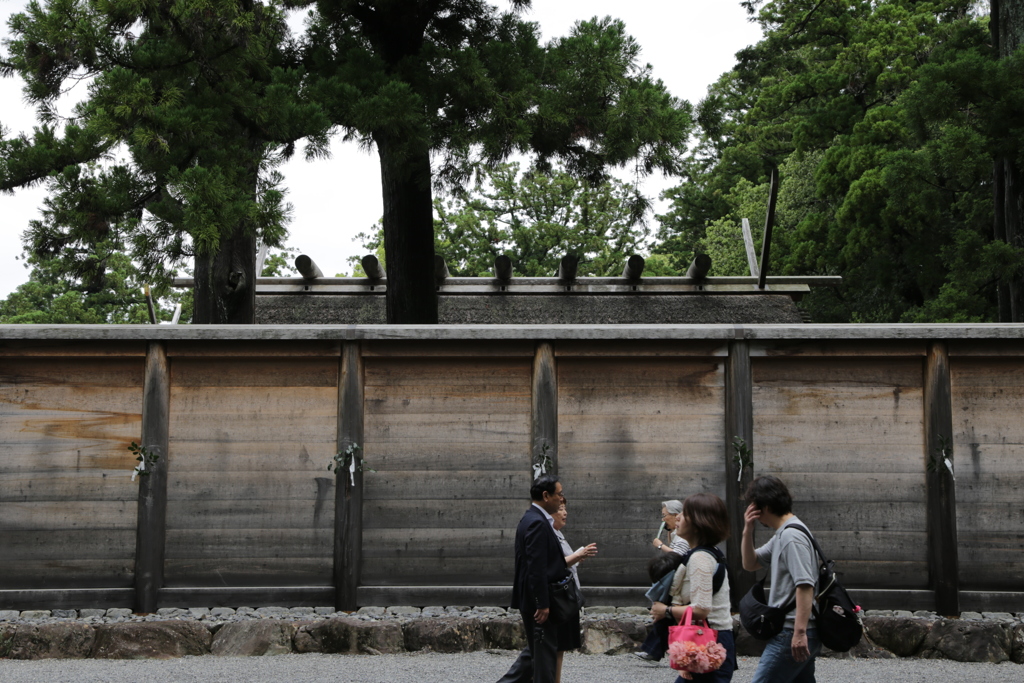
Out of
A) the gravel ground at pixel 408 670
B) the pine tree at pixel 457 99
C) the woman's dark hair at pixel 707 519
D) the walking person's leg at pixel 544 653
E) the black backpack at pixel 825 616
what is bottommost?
the gravel ground at pixel 408 670

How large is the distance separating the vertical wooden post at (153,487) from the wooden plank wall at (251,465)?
0.08 m

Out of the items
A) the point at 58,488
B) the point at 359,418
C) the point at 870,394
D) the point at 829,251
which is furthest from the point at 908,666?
the point at 829,251

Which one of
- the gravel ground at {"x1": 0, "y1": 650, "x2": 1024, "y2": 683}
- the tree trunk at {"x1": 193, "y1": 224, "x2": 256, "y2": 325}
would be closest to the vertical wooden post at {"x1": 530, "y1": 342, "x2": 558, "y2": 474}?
the gravel ground at {"x1": 0, "y1": 650, "x2": 1024, "y2": 683}

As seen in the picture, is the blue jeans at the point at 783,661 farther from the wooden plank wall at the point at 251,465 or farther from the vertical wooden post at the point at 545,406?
the wooden plank wall at the point at 251,465

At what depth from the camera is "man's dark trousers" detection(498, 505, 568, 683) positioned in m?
4.89

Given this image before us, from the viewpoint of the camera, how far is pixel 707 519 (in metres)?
4.20

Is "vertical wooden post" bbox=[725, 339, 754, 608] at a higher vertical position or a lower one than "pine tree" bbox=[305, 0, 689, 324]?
lower

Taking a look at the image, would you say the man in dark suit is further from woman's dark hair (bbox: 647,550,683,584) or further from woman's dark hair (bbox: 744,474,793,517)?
woman's dark hair (bbox: 744,474,793,517)

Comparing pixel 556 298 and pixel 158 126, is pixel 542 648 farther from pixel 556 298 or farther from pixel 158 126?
pixel 556 298

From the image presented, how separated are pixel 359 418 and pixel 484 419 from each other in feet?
3.25

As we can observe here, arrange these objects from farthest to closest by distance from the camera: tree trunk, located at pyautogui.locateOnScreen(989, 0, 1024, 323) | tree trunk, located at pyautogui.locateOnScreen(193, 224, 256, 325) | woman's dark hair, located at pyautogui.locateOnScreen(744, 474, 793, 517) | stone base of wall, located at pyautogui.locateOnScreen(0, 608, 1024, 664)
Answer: tree trunk, located at pyautogui.locateOnScreen(989, 0, 1024, 323) < tree trunk, located at pyautogui.locateOnScreen(193, 224, 256, 325) < stone base of wall, located at pyautogui.locateOnScreen(0, 608, 1024, 664) < woman's dark hair, located at pyautogui.locateOnScreen(744, 474, 793, 517)

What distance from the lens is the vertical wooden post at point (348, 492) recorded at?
727 centimetres

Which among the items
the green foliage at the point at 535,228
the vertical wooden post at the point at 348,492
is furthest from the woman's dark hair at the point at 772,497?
the green foliage at the point at 535,228

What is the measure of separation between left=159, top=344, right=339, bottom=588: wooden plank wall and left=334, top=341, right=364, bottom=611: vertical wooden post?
0.11m
